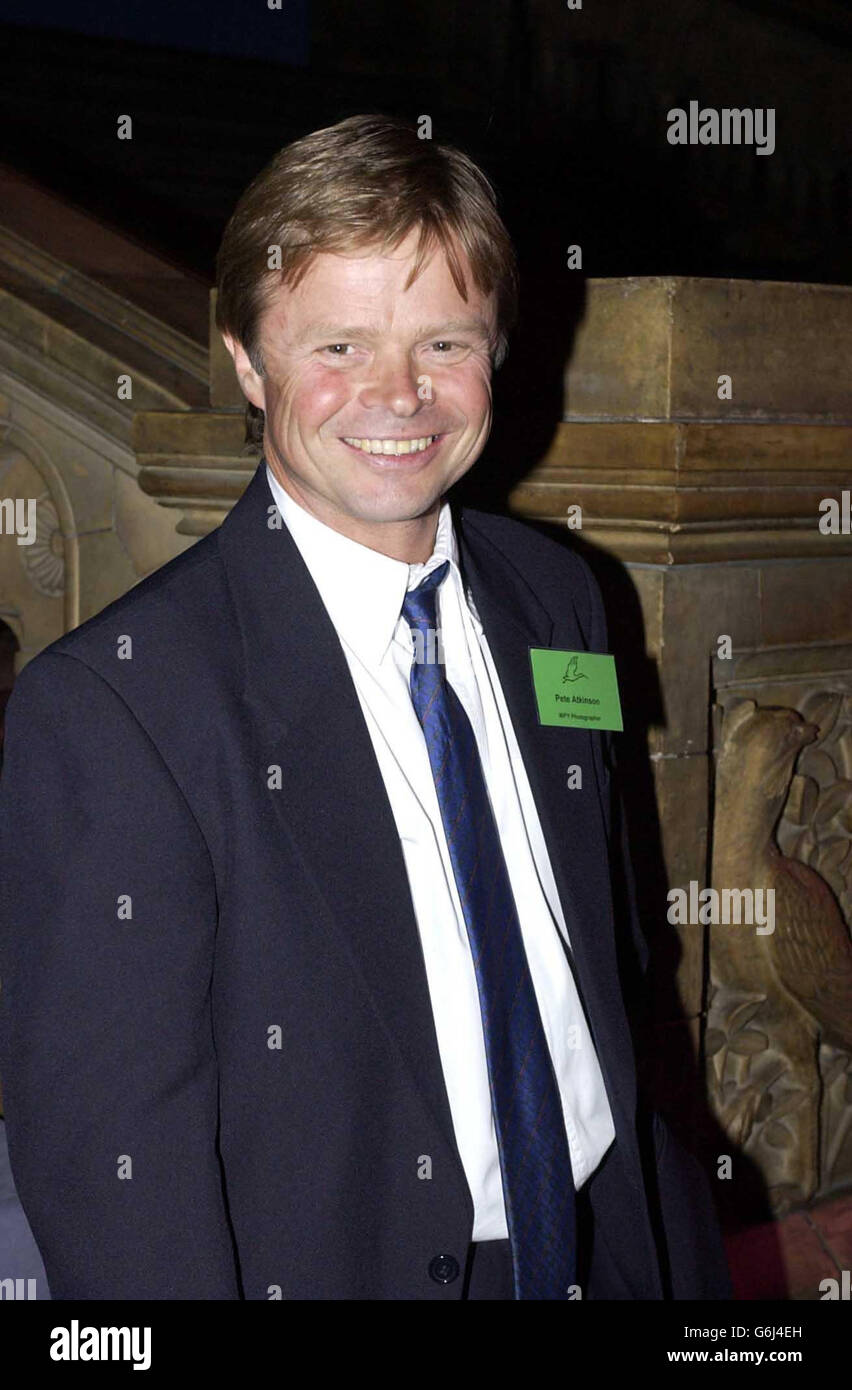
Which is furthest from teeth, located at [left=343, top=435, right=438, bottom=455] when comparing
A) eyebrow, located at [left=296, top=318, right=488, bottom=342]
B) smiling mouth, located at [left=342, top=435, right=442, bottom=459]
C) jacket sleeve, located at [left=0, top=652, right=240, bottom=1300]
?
A: jacket sleeve, located at [left=0, top=652, right=240, bottom=1300]

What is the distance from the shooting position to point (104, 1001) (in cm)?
149

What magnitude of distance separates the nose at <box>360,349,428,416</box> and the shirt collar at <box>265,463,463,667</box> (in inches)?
6.2

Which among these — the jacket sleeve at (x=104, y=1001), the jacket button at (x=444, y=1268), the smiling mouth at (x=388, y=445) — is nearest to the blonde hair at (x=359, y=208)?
the smiling mouth at (x=388, y=445)

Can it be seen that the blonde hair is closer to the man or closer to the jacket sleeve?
the man

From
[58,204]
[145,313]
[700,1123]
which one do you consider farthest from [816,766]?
[58,204]

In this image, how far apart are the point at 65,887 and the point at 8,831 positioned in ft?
0.30

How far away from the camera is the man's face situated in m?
1.69

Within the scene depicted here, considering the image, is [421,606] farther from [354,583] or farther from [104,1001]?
[104,1001]

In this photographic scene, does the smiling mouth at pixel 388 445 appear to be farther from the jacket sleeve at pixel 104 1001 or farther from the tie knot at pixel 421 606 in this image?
the jacket sleeve at pixel 104 1001

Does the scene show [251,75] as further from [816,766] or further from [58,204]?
[816,766]

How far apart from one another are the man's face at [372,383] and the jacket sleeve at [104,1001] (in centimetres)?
39

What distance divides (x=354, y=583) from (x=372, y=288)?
32 cm

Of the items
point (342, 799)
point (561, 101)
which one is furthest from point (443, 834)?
point (561, 101)

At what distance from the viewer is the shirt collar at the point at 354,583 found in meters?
1.77
